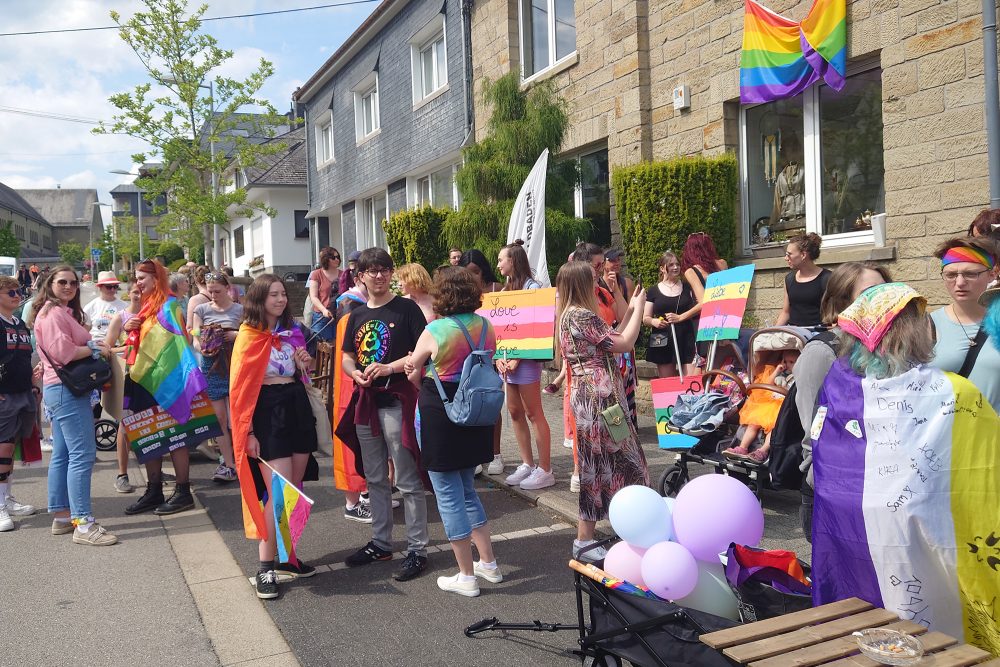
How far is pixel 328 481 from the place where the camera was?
7.63 metres

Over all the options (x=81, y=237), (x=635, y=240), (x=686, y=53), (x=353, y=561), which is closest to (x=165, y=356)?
(x=353, y=561)

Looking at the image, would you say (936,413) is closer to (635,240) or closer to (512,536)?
(512,536)

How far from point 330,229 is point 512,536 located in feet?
76.1

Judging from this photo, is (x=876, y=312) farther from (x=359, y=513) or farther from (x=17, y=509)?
(x=17, y=509)

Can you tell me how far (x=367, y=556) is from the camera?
208 inches

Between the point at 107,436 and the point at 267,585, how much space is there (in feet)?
18.1

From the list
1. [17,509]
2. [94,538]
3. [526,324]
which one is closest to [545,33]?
[526,324]

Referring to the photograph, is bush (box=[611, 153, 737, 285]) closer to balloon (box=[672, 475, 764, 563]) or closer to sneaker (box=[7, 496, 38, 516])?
balloon (box=[672, 475, 764, 563])

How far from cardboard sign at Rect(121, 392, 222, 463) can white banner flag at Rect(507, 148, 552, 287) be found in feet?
14.0

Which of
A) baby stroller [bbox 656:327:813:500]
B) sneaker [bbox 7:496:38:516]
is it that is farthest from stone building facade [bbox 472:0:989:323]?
sneaker [bbox 7:496:38:516]

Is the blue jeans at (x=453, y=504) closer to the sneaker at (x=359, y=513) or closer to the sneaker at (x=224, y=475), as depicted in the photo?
the sneaker at (x=359, y=513)

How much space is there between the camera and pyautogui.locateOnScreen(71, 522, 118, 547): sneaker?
5867mm

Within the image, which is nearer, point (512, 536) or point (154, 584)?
point (154, 584)

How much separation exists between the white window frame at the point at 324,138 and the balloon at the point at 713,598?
→ 22497 mm
